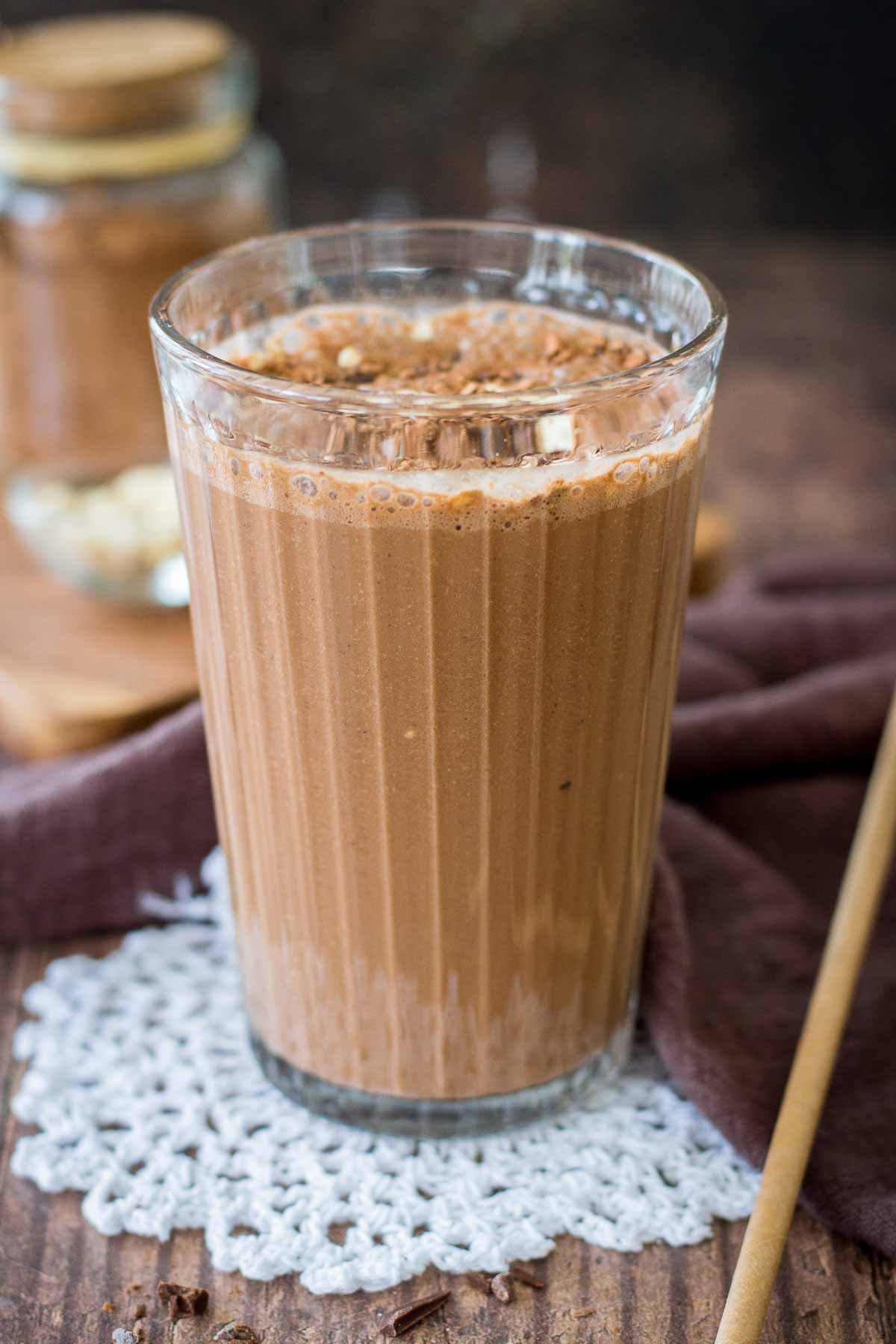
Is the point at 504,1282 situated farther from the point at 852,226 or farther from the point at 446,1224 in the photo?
the point at 852,226

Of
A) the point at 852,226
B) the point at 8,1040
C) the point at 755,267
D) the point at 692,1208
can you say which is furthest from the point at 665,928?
the point at 852,226

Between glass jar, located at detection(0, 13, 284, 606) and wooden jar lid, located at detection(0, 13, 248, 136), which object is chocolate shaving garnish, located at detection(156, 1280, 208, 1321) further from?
wooden jar lid, located at detection(0, 13, 248, 136)

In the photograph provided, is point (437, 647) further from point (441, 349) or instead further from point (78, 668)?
point (78, 668)

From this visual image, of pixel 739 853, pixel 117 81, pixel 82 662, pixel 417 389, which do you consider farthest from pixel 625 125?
pixel 417 389

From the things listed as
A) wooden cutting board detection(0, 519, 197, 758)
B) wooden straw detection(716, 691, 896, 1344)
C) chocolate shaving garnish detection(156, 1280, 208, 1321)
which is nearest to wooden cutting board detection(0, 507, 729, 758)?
wooden cutting board detection(0, 519, 197, 758)

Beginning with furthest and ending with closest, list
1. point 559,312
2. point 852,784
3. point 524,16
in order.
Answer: point 524,16
point 852,784
point 559,312

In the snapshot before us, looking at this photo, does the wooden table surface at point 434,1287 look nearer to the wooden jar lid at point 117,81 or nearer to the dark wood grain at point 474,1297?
the dark wood grain at point 474,1297
